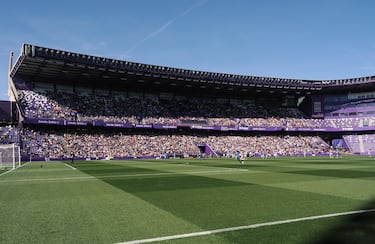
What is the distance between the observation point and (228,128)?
243 feet

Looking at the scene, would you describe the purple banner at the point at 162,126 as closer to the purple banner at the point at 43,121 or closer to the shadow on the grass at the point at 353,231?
the purple banner at the point at 43,121

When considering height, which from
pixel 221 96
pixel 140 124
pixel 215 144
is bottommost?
pixel 215 144

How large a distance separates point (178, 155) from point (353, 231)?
5495 centimetres

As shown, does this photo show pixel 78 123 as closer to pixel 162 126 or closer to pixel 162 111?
pixel 162 126

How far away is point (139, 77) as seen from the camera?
2603 inches

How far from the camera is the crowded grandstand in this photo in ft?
189

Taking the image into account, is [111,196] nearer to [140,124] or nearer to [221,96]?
[140,124]

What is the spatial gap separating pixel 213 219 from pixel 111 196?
570cm

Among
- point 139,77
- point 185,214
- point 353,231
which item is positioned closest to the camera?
point 353,231

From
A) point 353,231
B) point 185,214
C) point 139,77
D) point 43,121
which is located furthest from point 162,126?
point 353,231

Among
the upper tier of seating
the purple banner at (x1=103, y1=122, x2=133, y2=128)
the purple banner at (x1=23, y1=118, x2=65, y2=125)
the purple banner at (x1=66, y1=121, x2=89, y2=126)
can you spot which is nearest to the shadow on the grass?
the purple banner at (x1=23, y1=118, x2=65, y2=125)

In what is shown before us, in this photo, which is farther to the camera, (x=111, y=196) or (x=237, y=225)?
(x=111, y=196)

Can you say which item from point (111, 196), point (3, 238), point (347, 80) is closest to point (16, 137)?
point (111, 196)

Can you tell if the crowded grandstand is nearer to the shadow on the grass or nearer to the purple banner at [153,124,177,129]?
the purple banner at [153,124,177,129]
